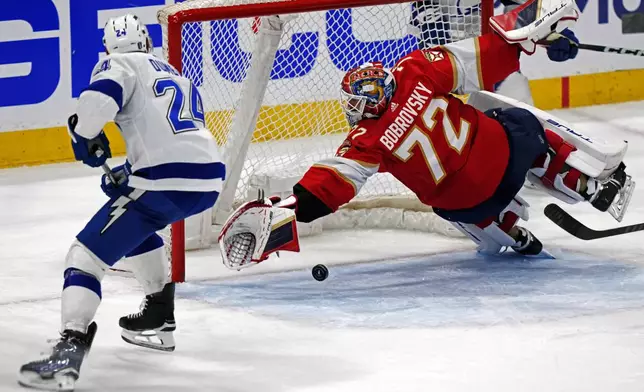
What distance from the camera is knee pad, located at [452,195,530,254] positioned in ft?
16.3

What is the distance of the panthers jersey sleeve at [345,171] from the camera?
445cm

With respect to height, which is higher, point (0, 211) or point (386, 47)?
point (386, 47)

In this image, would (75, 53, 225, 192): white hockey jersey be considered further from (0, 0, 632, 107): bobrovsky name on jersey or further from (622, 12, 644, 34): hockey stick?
(622, 12, 644, 34): hockey stick

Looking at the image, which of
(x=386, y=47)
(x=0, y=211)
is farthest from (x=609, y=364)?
(x=0, y=211)

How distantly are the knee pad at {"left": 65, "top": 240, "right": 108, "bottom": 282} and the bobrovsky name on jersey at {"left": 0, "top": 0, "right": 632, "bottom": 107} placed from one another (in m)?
2.60

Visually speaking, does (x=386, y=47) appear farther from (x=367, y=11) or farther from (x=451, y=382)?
(x=451, y=382)

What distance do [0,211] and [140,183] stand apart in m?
2.28

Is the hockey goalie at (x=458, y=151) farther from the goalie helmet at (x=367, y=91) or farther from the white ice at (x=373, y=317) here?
the white ice at (x=373, y=317)

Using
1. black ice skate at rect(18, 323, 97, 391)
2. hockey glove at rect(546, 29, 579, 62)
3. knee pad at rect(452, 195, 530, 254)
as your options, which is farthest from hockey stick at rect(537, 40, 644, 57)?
black ice skate at rect(18, 323, 97, 391)

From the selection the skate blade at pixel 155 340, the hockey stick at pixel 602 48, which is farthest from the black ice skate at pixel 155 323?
the hockey stick at pixel 602 48

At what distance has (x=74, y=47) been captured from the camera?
263 inches

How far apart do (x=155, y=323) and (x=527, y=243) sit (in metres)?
1.55

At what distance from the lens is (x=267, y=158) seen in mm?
5570

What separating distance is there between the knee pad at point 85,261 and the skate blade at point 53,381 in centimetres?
28
